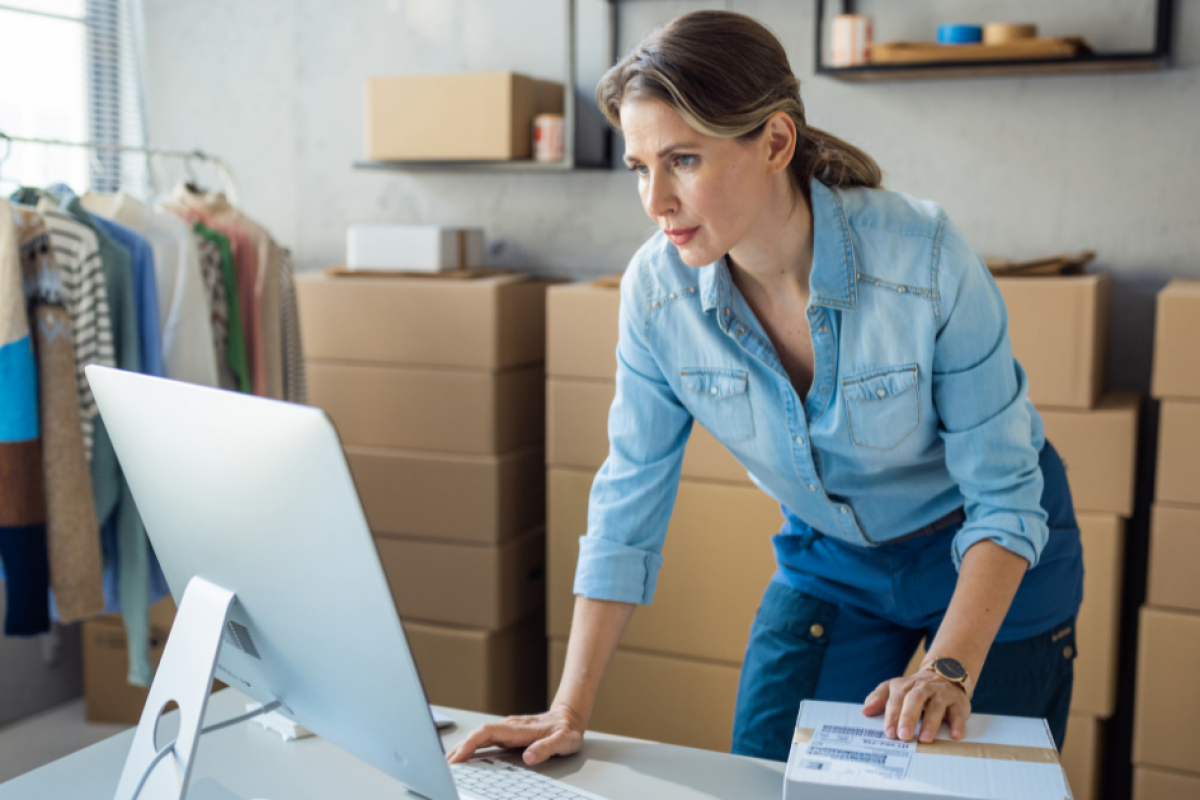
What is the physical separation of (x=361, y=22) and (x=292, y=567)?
2.42 m

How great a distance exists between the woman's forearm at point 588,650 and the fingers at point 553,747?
42mm

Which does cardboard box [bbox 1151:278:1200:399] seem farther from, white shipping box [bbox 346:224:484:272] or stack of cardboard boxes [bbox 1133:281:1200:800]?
white shipping box [bbox 346:224:484:272]

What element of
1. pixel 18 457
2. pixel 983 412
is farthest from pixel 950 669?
pixel 18 457

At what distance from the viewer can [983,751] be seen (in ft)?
2.94

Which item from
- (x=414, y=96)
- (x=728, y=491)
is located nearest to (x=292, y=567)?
(x=728, y=491)

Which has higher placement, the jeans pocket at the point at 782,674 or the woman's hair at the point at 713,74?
the woman's hair at the point at 713,74

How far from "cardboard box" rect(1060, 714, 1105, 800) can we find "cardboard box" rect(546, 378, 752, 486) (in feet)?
2.72

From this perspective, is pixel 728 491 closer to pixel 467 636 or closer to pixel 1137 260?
pixel 467 636

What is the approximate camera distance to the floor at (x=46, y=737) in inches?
99.3

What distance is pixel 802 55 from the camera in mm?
2461

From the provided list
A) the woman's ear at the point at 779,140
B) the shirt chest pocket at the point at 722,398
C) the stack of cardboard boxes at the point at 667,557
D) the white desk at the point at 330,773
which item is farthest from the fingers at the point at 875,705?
the stack of cardboard boxes at the point at 667,557

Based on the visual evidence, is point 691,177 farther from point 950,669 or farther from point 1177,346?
point 1177,346

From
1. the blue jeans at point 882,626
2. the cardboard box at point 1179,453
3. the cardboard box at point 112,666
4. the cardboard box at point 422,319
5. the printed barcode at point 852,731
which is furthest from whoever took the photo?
the cardboard box at point 112,666

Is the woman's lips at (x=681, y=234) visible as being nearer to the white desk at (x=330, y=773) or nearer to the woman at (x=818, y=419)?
the woman at (x=818, y=419)
